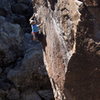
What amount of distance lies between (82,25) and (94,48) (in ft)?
1.30

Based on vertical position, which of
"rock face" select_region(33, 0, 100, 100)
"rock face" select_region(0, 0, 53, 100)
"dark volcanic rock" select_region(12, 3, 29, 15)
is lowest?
"rock face" select_region(0, 0, 53, 100)

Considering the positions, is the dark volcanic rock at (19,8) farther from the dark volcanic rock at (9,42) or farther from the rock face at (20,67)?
the dark volcanic rock at (9,42)

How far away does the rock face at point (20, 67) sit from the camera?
13039 millimetres

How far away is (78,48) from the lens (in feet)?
14.9

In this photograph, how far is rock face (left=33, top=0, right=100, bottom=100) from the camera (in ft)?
14.5

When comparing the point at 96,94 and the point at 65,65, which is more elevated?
the point at 65,65

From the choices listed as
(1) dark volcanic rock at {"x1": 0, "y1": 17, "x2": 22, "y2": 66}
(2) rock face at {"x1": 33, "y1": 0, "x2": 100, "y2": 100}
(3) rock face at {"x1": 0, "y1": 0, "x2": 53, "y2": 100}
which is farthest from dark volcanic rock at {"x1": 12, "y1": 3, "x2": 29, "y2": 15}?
(2) rock face at {"x1": 33, "y1": 0, "x2": 100, "y2": 100}

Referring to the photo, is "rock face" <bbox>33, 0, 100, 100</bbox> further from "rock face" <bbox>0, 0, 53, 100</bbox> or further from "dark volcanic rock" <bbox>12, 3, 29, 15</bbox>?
"dark volcanic rock" <bbox>12, 3, 29, 15</bbox>

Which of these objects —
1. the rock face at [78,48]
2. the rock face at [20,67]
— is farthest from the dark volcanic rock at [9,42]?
the rock face at [78,48]

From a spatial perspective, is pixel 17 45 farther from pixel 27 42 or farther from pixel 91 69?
pixel 91 69

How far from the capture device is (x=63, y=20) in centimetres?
502

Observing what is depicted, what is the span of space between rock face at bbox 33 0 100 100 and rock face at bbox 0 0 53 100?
7646 millimetres

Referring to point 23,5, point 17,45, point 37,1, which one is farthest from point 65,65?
point 23,5

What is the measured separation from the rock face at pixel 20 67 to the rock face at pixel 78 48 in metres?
7.65
